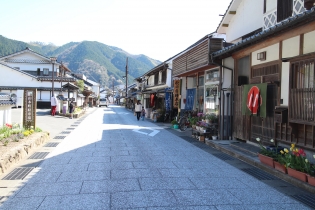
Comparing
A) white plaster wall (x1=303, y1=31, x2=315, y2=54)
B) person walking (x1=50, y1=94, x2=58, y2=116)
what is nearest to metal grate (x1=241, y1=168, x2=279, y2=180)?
white plaster wall (x1=303, y1=31, x2=315, y2=54)

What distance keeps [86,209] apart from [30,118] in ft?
33.9

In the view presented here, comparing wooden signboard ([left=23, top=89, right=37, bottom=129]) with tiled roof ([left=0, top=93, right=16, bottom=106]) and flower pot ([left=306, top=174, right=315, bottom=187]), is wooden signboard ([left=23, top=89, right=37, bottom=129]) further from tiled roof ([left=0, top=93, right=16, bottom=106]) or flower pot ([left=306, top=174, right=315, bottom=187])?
flower pot ([left=306, top=174, right=315, bottom=187])

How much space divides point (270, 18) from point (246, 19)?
118 inches

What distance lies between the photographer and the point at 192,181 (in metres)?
6.71

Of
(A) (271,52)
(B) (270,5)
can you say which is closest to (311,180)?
(A) (271,52)

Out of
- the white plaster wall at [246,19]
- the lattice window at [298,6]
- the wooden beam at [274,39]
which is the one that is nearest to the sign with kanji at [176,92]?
the white plaster wall at [246,19]

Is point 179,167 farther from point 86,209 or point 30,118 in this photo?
point 30,118

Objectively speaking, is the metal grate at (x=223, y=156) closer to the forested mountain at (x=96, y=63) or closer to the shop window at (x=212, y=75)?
the shop window at (x=212, y=75)

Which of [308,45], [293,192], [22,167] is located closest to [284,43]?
[308,45]

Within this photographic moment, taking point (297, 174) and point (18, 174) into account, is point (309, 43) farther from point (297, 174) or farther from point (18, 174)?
point (18, 174)

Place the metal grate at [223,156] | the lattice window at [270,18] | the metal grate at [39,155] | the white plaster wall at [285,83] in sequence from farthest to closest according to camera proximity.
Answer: the lattice window at [270,18]
the metal grate at [223,156]
the metal grate at [39,155]
the white plaster wall at [285,83]

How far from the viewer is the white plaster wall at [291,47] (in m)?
7.84

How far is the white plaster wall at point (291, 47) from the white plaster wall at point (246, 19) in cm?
435

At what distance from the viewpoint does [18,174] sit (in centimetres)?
712
